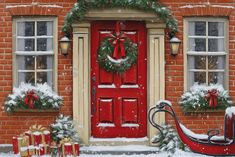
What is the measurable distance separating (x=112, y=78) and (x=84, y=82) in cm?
57

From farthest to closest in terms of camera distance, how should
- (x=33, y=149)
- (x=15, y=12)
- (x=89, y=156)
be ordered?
1. (x=15, y=12)
2. (x=89, y=156)
3. (x=33, y=149)

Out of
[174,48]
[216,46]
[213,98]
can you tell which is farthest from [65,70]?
[216,46]

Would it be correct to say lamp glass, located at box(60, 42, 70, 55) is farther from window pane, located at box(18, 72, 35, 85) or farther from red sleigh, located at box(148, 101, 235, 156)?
red sleigh, located at box(148, 101, 235, 156)

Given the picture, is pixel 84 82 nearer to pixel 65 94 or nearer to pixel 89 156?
pixel 65 94

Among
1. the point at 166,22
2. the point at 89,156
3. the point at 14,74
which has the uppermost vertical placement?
the point at 166,22

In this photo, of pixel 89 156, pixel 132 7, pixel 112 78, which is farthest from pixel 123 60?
pixel 89 156

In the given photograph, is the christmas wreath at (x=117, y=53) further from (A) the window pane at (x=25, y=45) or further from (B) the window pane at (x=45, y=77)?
(A) the window pane at (x=25, y=45)

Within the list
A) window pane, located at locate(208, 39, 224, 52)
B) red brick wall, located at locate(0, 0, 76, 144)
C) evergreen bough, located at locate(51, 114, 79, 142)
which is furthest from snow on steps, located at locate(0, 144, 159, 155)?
window pane, located at locate(208, 39, 224, 52)

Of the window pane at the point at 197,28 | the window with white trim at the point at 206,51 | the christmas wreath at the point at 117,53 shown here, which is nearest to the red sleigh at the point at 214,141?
the christmas wreath at the point at 117,53

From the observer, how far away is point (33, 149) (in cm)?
841

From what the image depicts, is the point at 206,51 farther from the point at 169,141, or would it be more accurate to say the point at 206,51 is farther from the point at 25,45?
the point at 25,45

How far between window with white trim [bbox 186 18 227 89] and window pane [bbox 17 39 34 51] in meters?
3.08

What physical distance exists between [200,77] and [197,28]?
98 centimetres

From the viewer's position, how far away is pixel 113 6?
31.2 ft
